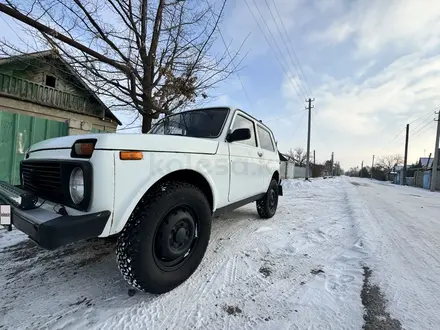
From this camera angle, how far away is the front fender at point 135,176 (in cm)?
171

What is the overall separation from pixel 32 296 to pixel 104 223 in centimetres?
111

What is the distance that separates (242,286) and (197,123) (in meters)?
2.12

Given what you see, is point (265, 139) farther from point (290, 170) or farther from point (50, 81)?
point (290, 170)

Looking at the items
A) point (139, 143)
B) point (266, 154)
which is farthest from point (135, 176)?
point (266, 154)

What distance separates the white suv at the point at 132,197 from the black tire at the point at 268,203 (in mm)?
2016

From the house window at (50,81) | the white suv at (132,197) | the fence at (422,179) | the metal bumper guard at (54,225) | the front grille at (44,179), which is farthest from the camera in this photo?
the fence at (422,179)

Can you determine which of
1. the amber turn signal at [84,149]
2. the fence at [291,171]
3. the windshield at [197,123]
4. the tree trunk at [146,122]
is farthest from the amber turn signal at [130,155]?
the fence at [291,171]

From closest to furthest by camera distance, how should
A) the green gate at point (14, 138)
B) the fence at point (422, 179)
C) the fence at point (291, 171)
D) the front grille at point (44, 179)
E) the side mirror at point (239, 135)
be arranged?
the front grille at point (44, 179), the side mirror at point (239, 135), the green gate at point (14, 138), the fence at point (422, 179), the fence at point (291, 171)

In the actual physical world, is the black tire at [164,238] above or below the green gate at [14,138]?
below

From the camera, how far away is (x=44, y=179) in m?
2.04

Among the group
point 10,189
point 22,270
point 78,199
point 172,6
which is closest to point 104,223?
point 78,199

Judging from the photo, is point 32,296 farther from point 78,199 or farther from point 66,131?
point 66,131

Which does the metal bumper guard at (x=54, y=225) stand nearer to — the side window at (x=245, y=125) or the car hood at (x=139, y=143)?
the car hood at (x=139, y=143)

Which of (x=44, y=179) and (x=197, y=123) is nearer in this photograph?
Answer: (x=44, y=179)
